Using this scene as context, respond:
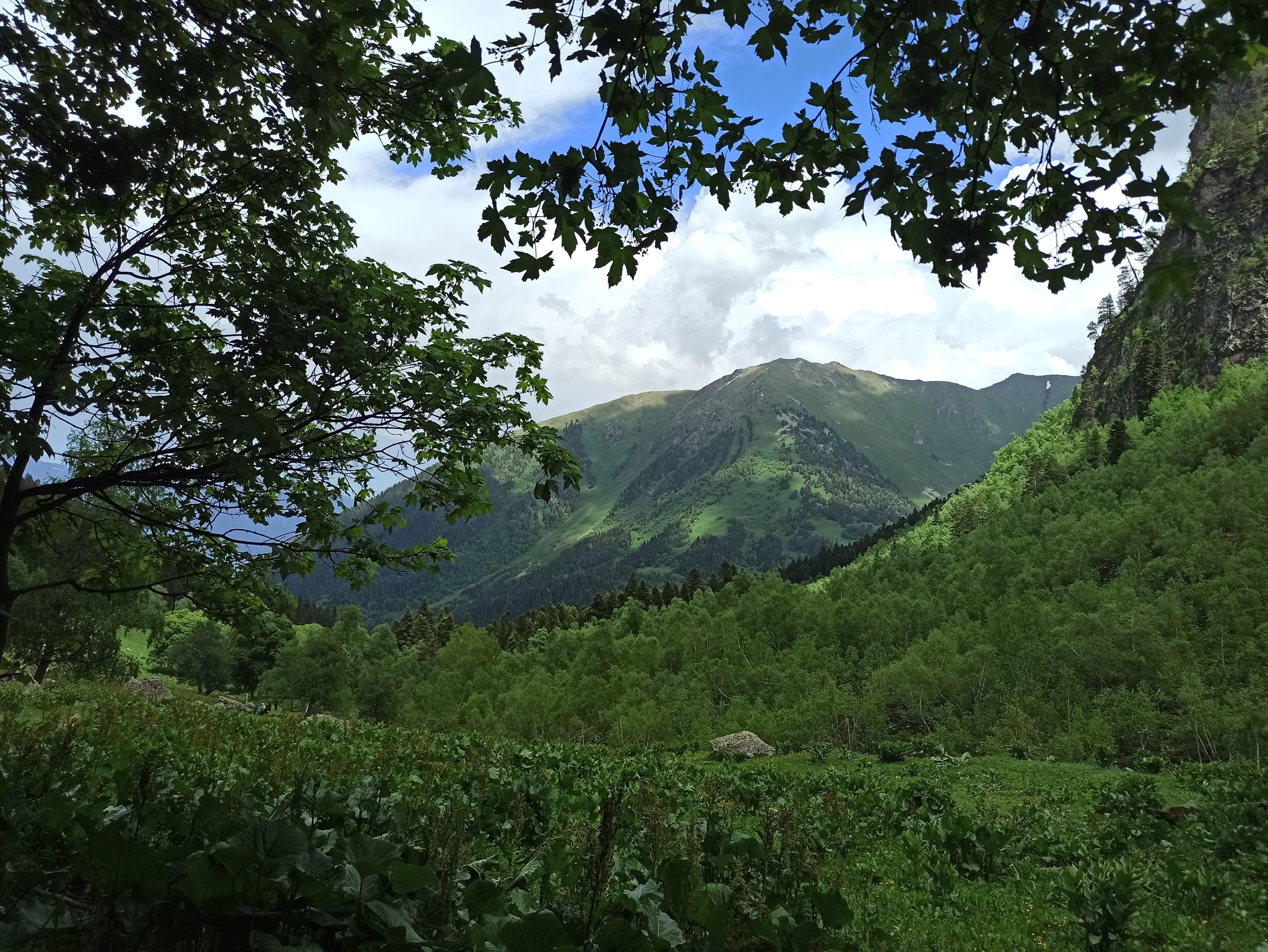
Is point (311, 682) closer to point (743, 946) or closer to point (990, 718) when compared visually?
point (990, 718)

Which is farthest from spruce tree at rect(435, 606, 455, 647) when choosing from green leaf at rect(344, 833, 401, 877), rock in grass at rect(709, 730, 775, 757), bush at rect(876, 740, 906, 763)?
green leaf at rect(344, 833, 401, 877)

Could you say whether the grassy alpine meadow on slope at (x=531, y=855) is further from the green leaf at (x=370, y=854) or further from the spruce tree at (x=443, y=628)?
the spruce tree at (x=443, y=628)

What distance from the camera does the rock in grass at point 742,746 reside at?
127 ft

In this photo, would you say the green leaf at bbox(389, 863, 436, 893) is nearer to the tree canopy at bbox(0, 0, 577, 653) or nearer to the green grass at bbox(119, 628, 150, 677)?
the tree canopy at bbox(0, 0, 577, 653)

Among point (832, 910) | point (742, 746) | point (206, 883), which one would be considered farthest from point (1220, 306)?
point (206, 883)

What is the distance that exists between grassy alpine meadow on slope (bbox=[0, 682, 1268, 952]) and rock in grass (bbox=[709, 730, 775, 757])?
22810 millimetres

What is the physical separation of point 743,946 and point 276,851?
2371 millimetres

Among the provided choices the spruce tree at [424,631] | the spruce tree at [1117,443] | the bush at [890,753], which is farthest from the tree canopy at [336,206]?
the spruce tree at [1117,443]

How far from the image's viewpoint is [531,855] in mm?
5410

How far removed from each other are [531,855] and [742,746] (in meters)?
38.2

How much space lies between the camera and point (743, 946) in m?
3.45

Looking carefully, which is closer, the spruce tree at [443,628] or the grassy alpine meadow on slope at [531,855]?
the grassy alpine meadow on slope at [531,855]

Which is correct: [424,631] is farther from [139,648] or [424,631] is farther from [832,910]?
[832,910]

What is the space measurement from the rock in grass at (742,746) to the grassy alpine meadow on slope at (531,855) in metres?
22.8
